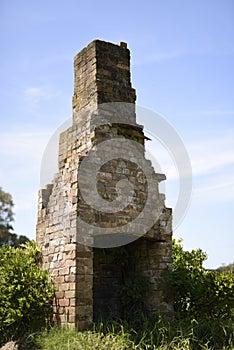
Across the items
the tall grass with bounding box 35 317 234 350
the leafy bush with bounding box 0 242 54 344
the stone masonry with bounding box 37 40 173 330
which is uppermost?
the stone masonry with bounding box 37 40 173 330

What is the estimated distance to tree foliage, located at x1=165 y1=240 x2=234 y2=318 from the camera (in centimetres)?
Answer: 888

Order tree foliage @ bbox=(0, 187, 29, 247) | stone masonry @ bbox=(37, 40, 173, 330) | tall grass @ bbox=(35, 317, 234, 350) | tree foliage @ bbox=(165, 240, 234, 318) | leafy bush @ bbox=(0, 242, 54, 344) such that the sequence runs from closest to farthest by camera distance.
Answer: tall grass @ bbox=(35, 317, 234, 350) < leafy bush @ bbox=(0, 242, 54, 344) < stone masonry @ bbox=(37, 40, 173, 330) < tree foliage @ bbox=(165, 240, 234, 318) < tree foliage @ bbox=(0, 187, 29, 247)

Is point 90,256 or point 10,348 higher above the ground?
point 90,256

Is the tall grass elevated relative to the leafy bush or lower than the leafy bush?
lower

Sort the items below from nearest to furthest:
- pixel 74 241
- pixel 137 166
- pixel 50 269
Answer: pixel 74 241 < pixel 50 269 < pixel 137 166

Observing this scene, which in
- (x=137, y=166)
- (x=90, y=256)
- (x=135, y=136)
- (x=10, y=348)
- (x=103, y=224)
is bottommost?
(x=10, y=348)

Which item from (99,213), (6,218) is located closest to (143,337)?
(99,213)

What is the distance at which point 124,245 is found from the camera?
384 inches

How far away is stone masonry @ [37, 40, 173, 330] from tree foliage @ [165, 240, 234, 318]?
1.28ft

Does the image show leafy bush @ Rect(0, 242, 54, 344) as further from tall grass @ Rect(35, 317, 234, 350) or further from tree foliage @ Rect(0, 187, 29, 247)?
tree foliage @ Rect(0, 187, 29, 247)

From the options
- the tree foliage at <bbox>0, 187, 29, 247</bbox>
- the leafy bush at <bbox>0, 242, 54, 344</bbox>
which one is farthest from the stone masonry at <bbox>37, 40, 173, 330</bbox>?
the tree foliage at <bbox>0, 187, 29, 247</bbox>

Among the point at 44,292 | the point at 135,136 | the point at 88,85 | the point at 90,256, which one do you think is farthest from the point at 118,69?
the point at 44,292

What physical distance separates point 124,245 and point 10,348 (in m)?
3.38

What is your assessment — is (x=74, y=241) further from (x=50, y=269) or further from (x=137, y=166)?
(x=137, y=166)
